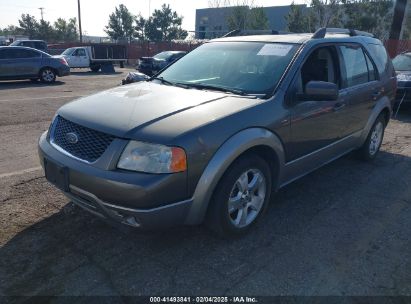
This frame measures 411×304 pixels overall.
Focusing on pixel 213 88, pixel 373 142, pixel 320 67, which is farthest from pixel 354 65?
pixel 213 88

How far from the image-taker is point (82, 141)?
300 centimetres

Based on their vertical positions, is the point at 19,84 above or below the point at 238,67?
below

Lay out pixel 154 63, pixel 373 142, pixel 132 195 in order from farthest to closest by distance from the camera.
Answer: pixel 154 63, pixel 373 142, pixel 132 195

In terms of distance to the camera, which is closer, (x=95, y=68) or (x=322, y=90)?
(x=322, y=90)

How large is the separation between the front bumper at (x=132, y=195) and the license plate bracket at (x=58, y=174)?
0.06 m

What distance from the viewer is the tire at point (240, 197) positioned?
10.1 feet

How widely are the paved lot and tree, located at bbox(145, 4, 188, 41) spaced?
66999mm

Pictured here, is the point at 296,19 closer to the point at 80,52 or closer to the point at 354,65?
the point at 80,52

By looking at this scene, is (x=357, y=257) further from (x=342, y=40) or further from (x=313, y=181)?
(x=342, y=40)

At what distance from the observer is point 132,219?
2781 millimetres

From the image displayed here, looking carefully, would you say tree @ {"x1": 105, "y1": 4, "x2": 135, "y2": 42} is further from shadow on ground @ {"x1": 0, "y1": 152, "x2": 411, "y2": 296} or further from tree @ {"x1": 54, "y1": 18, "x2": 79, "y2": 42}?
shadow on ground @ {"x1": 0, "y1": 152, "x2": 411, "y2": 296}

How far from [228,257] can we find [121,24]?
70911mm

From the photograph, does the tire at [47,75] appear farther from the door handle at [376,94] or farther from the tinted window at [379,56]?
the door handle at [376,94]

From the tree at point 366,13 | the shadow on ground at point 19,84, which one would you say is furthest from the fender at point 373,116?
the tree at point 366,13
